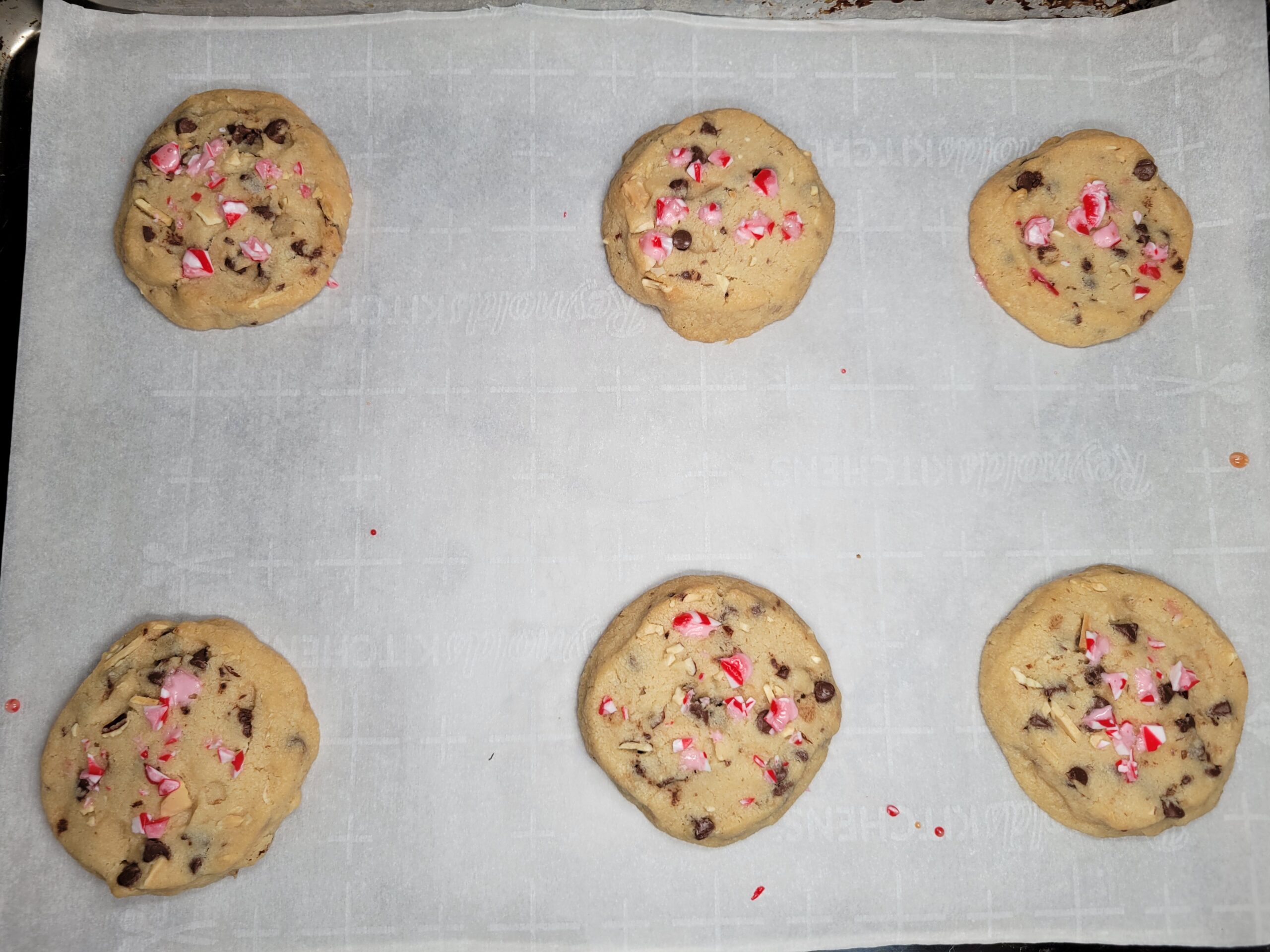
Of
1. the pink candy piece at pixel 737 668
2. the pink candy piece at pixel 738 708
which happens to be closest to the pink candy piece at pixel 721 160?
the pink candy piece at pixel 737 668

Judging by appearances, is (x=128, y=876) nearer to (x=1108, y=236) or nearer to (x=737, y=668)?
(x=737, y=668)

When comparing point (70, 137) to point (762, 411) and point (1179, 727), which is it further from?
point (1179, 727)

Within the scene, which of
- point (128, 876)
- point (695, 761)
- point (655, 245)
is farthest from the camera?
point (655, 245)

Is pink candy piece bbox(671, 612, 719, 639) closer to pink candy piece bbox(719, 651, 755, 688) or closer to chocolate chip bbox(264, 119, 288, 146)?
pink candy piece bbox(719, 651, 755, 688)

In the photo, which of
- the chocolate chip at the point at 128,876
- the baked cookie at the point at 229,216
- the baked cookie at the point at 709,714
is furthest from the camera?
the baked cookie at the point at 229,216

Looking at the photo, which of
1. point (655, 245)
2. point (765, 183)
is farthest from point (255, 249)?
point (765, 183)

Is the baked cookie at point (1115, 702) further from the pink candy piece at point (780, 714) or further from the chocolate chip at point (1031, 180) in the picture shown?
the chocolate chip at point (1031, 180)

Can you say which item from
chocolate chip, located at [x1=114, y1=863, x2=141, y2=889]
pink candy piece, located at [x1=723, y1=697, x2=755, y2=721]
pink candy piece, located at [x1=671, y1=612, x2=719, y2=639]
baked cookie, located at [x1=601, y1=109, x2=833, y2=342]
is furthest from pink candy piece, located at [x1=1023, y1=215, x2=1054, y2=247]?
chocolate chip, located at [x1=114, y1=863, x2=141, y2=889]
